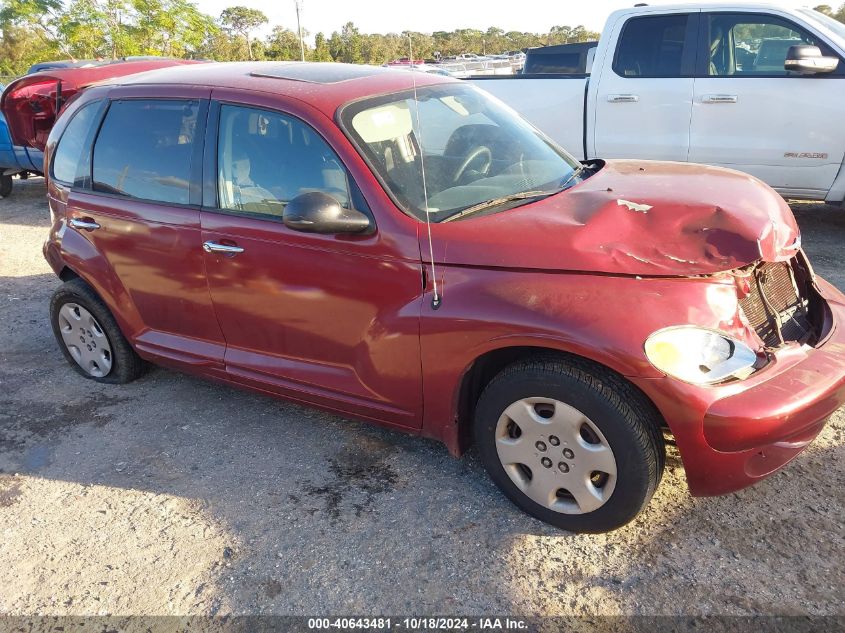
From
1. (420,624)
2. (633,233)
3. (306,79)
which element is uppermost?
(306,79)

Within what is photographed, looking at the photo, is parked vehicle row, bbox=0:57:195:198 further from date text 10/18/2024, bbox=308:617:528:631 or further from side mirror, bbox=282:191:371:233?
date text 10/18/2024, bbox=308:617:528:631

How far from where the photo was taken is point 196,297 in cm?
352

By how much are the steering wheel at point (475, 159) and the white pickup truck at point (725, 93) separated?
3.57 m

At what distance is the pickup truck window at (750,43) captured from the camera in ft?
19.2

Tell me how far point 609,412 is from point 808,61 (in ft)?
15.3

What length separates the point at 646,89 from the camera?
248 inches

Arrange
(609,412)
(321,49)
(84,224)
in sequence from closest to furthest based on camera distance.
Answer: (609,412), (84,224), (321,49)

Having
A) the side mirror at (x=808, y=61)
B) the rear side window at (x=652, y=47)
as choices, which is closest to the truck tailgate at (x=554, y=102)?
the rear side window at (x=652, y=47)

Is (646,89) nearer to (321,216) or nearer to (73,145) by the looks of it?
(321,216)

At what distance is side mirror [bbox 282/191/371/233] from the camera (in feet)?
9.06

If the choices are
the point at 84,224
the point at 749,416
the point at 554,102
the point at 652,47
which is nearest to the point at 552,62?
the point at 554,102

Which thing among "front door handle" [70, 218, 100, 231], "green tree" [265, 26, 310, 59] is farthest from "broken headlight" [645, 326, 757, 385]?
"green tree" [265, 26, 310, 59]

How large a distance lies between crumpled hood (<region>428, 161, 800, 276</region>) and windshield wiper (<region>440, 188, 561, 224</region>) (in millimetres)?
59

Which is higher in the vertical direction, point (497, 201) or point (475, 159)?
point (475, 159)
